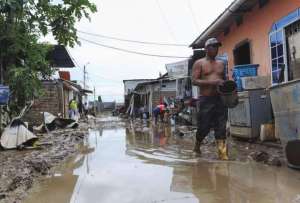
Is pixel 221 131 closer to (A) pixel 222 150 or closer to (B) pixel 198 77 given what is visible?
(A) pixel 222 150

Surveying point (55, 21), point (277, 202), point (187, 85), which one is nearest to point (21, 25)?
point (55, 21)

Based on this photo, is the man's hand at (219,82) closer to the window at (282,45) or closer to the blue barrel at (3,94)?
the window at (282,45)

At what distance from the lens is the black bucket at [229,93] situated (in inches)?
239

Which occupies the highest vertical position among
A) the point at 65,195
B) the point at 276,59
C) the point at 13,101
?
the point at 276,59

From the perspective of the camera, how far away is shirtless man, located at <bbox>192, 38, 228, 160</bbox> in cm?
632

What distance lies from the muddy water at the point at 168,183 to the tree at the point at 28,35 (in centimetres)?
444

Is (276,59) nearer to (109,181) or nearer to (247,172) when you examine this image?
(247,172)

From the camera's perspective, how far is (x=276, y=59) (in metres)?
9.32

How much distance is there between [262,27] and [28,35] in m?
5.80

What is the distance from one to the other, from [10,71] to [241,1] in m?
5.75

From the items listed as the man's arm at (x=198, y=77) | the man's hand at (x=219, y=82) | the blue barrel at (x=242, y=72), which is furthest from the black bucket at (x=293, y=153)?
the blue barrel at (x=242, y=72)

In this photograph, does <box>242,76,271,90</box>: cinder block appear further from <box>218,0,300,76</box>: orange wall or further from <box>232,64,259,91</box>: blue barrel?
<box>218,0,300,76</box>: orange wall

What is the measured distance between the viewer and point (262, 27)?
33.1ft

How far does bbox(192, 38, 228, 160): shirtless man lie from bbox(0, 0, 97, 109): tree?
385 cm
